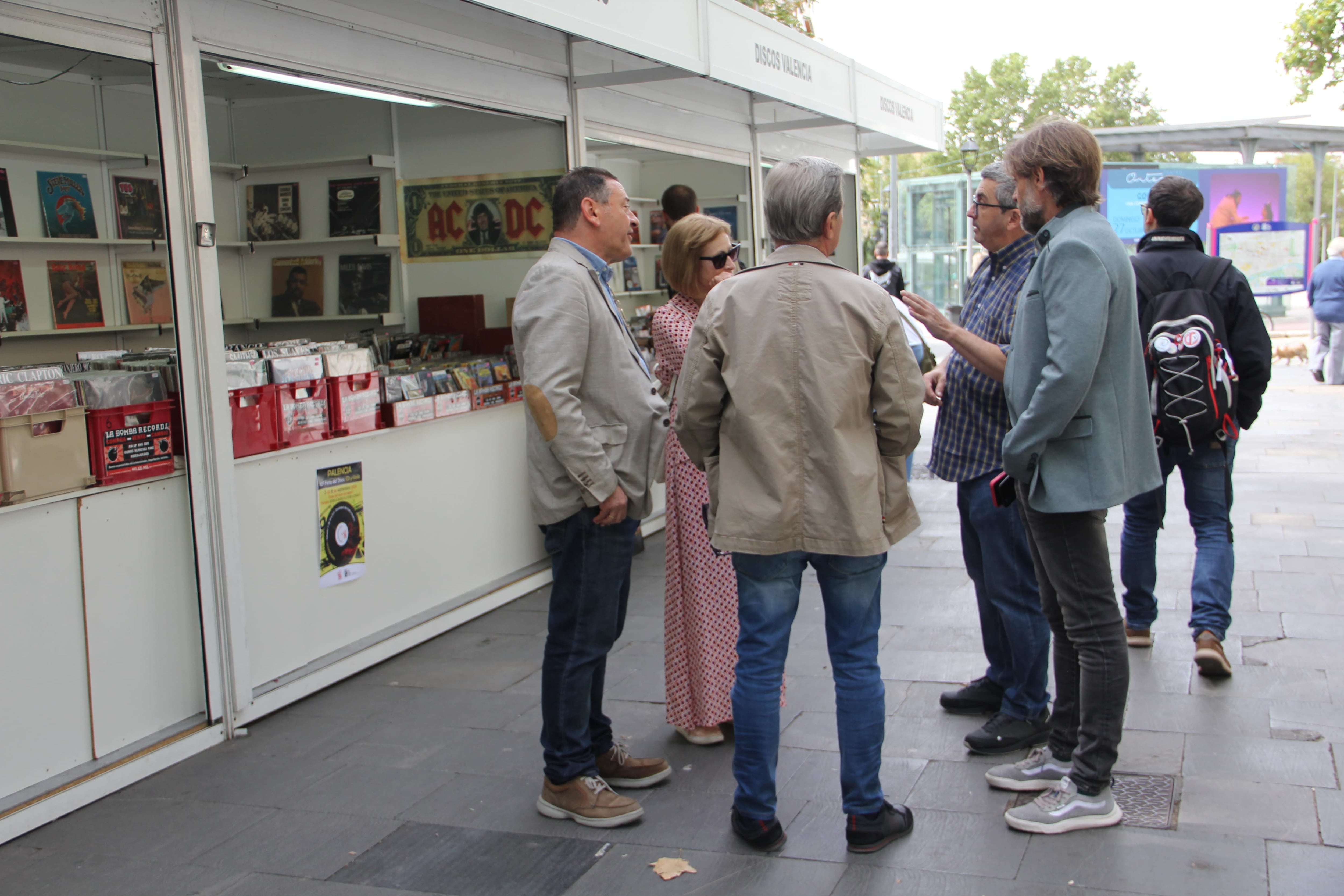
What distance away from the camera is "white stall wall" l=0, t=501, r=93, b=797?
334 cm

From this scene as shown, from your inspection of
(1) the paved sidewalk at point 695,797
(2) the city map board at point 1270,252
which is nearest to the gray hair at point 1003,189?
(1) the paved sidewalk at point 695,797

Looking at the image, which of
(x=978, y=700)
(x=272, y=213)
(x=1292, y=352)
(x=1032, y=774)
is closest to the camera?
(x=1032, y=774)

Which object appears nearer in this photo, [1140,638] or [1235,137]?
[1140,638]

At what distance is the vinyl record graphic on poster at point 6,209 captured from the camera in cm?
532

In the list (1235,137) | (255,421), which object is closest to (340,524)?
(255,421)

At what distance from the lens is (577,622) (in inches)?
127

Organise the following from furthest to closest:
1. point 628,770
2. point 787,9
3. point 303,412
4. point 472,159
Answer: point 787,9
point 472,159
point 303,412
point 628,770

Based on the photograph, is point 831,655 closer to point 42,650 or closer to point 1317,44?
point 42,650

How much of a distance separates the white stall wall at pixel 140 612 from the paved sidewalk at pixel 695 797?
21 centimetres

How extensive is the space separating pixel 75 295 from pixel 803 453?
436cm

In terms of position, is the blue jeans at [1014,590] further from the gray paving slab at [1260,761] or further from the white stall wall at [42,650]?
the white stall wall at [42,650]

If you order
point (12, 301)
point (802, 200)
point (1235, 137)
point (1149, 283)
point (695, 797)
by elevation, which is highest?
point (1235, 137)

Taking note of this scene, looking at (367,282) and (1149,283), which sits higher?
(367,282)

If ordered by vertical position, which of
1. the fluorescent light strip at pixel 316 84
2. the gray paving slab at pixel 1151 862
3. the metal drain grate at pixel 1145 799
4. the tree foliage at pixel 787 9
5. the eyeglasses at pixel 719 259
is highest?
the tree foliage at pixel 787 9
